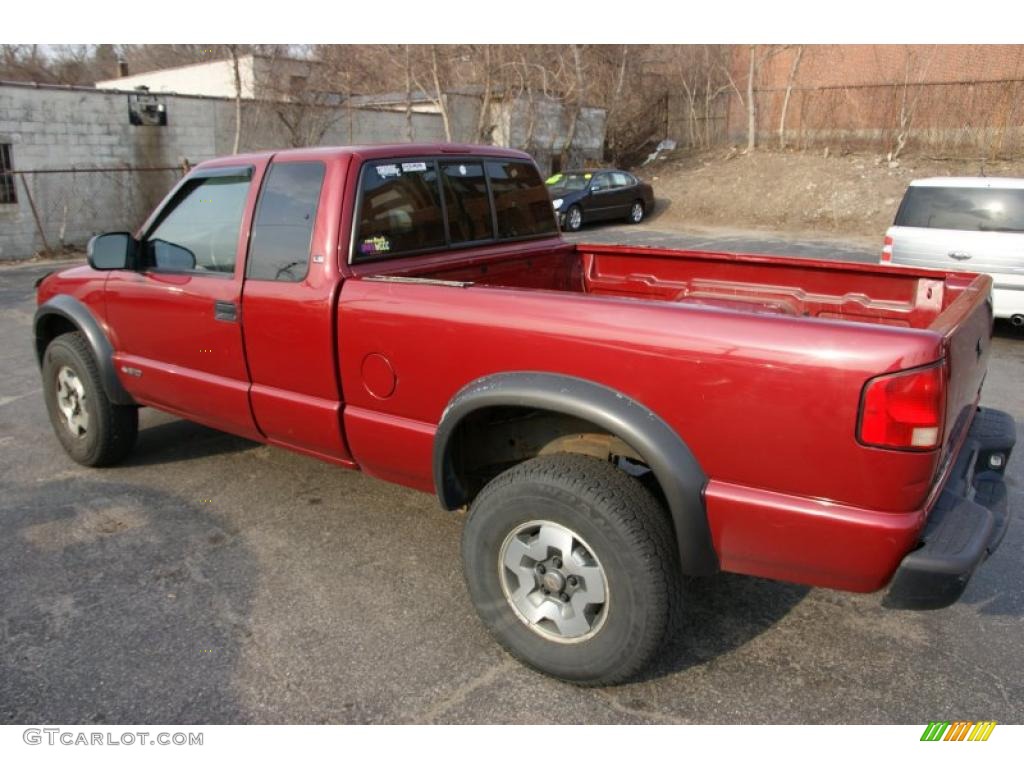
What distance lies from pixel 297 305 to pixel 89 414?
78.6 inches

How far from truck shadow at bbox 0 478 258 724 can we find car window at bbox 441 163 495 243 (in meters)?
1.88

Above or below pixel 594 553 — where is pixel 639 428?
above

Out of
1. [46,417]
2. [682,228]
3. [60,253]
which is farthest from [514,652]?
[682,228]

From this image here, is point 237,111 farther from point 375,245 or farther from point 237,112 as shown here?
point 375,245

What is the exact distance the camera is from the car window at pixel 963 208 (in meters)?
7.66

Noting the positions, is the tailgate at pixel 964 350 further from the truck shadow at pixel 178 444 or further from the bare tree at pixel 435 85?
the bare tree at pixel 435 85

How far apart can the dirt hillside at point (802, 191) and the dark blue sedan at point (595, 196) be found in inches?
50.1

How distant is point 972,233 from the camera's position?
7707mm

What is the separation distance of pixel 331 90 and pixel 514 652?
22.7 metres

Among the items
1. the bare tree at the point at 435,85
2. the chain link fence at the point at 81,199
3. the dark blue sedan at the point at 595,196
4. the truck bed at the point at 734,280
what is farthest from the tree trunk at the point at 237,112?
the truck bed at the point at 734,280

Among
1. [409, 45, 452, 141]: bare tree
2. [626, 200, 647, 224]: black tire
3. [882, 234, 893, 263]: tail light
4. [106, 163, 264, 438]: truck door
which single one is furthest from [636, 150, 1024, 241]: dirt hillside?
[106, 163, 264, 438]: truck door

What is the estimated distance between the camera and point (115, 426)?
4.50 metres

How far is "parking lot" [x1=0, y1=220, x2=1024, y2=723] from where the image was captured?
2.64 metres

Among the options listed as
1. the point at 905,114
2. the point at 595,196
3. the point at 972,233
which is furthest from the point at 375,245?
the point at 905,114
